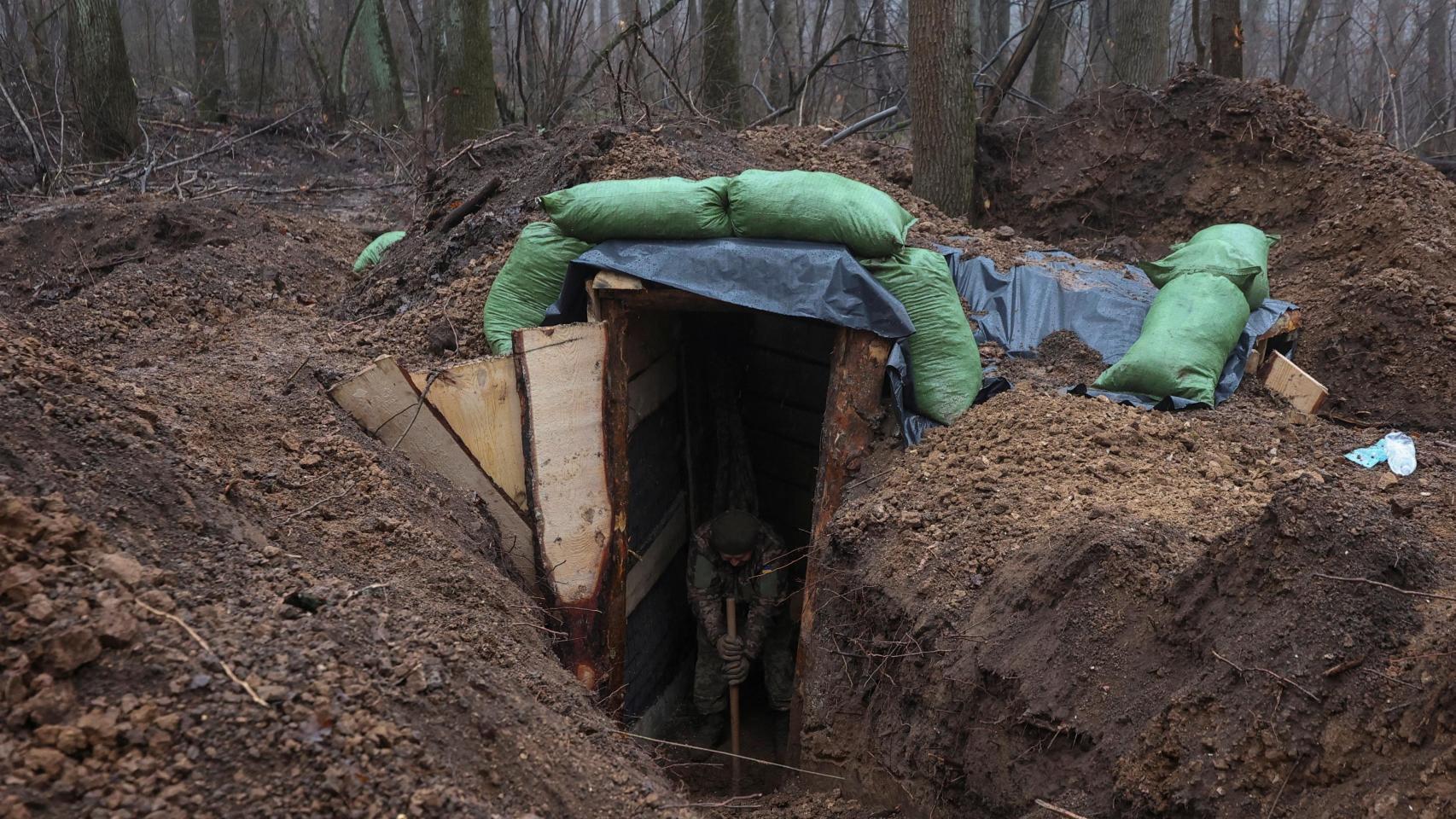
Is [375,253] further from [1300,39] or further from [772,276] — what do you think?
[1300,39]

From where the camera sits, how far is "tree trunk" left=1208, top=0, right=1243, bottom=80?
8.12 metres

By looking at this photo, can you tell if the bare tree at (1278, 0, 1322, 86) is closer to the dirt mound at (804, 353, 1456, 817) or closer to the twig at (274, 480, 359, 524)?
the dirt mound at (804, 353, 1456, 817)

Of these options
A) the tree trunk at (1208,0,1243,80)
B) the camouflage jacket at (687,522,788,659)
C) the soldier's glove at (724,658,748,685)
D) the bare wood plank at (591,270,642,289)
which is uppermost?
the tree trunk at (1208,0,1243,80)

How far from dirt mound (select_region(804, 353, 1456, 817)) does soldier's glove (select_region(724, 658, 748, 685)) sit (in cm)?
159

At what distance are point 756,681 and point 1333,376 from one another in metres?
3.78

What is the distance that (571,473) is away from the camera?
16.1ft

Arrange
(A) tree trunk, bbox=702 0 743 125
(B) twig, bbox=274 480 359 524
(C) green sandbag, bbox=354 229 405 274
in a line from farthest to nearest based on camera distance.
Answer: (A) tree trunk, bbox=702 0 743 125 < (C) green sandbag, bbox=354 229 405 274 < (B) twig, bbox=274 480 359 524

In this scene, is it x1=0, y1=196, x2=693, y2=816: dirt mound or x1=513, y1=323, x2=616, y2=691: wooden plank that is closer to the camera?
x1=0, y1=196, x2=693, y2=816: dirt mound

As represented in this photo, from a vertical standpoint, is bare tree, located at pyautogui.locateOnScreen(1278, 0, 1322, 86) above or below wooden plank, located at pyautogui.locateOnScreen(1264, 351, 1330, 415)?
above

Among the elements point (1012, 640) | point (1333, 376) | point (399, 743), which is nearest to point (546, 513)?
point (1012, 640)

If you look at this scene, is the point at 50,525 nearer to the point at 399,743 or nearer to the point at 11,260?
the point at 399,743

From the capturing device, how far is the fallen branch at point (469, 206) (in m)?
6.28

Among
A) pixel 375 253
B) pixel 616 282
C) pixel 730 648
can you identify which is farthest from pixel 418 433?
pixel 375 253

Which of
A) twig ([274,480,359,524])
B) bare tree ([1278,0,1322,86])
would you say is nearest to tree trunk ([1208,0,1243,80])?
bare tree ([1278,0,1322,86])
